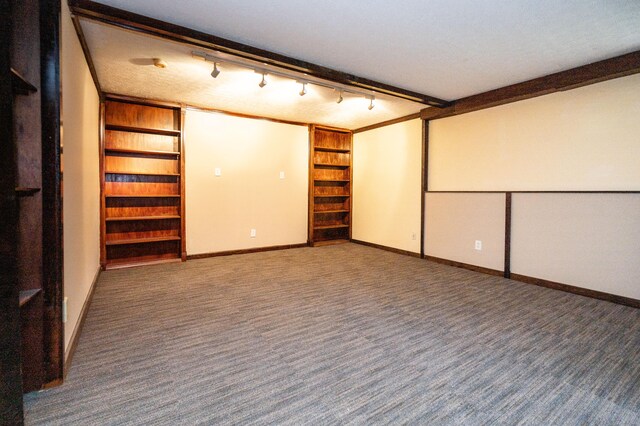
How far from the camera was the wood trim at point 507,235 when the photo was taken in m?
3.64

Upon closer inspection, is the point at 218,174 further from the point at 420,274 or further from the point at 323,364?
the point at 323,364

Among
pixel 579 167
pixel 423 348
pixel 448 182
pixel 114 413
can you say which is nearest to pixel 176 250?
pixel 114 413

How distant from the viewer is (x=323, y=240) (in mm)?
5938

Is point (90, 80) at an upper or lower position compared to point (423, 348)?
upper

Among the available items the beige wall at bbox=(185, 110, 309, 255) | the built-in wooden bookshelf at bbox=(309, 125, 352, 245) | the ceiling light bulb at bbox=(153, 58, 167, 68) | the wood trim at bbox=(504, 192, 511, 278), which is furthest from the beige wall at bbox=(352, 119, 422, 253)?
the ceiling light bulb at bbox=(153, 58, 167, 68)

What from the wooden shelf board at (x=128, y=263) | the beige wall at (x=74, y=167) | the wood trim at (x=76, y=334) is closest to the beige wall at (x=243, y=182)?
the wooden shelf board at (x=128, y=263)

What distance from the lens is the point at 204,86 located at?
11.6ft

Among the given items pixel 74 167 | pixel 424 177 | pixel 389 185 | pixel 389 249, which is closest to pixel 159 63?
pixel 74 167

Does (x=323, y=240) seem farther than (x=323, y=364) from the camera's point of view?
Yes

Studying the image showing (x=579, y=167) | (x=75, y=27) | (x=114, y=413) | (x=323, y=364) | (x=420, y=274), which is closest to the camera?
(x=114, y=413)

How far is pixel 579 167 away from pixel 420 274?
77.8 inches

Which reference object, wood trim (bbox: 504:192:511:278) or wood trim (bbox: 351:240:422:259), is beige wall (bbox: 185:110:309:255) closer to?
wood trim (bbox: 351:240:422:259)

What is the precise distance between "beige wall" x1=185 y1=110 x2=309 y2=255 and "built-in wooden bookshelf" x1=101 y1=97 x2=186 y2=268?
0.21 m

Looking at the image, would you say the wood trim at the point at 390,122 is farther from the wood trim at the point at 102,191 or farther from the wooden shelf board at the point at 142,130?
the wood trim at the point at 102,191
